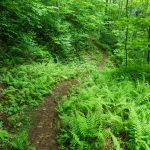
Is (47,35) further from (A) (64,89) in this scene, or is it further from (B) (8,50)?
(A) (64,89)

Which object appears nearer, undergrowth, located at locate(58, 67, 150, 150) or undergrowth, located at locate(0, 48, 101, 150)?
undergrowth, located at locate(0, 48, 101, 150)

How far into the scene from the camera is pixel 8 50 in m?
14.0

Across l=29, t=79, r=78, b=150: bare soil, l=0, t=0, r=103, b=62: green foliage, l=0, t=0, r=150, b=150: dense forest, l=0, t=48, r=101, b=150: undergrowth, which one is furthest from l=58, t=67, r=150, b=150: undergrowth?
l=0, t=0, r=103, b=62: green foliage

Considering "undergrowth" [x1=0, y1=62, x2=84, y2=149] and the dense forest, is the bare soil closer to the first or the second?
the dense forest

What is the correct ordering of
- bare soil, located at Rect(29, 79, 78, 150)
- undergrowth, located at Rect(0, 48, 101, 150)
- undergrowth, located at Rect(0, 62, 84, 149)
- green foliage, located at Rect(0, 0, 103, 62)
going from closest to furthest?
undergrowth, located at Rect(0, 48, 101, 150) < bare soil, located at Rect(29, 79, 78, 150) < undergrowth, located at Rect(0, 62, 84, 149) < green foliage, located at Rect(0, 0, 103, 62)

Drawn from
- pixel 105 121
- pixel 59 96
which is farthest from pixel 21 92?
pixel 105 121

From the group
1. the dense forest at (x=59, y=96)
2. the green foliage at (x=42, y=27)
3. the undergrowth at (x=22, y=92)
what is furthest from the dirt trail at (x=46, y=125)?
the green foliage at (x=42, y=27)

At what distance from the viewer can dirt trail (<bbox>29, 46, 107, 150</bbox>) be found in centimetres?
776

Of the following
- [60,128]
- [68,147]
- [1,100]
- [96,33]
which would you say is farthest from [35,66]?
[96,33]

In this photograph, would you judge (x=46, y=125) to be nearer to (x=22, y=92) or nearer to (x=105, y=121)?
(x=105, y=121)

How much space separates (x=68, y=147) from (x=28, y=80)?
4857 millimetres

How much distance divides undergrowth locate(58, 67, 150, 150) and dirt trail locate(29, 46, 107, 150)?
302 mm

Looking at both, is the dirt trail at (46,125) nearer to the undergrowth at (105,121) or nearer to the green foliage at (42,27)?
the undergrowth at (105,121)

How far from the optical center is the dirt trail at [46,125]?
7762mm
